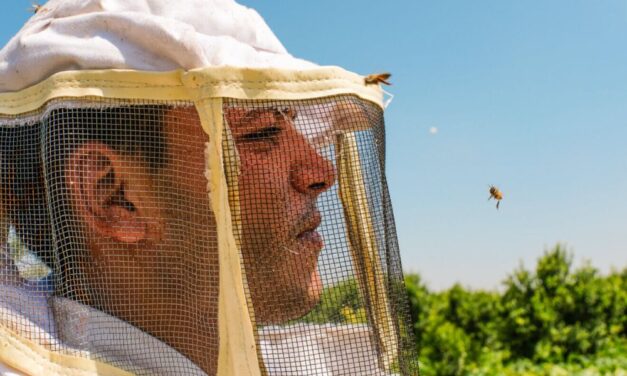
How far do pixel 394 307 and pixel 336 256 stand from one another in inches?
12.7

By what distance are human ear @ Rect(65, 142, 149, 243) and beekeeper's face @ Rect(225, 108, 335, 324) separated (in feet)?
1.01

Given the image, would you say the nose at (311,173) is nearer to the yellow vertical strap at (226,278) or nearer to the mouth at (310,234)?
the mouth at (310,234)

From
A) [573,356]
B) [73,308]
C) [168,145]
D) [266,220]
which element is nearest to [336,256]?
[266,220]

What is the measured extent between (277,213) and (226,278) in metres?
0.31

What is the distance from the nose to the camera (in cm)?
213

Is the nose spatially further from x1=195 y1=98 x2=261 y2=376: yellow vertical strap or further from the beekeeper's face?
x1=195 y1=98 x2=261 y2=376: yellow vertical strap

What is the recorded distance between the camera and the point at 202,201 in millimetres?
1949

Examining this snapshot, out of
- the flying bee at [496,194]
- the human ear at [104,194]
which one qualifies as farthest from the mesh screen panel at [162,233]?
the flying bee at [496,194]

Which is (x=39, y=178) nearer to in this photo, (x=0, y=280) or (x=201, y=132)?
(x=0, y=280)

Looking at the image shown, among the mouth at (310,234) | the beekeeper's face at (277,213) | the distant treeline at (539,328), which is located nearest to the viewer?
the beekeeper's face at (277,213)

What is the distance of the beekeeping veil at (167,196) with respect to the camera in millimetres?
1865

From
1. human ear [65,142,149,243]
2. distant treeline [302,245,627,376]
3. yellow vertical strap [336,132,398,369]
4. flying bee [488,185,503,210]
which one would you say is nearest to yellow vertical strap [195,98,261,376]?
human ear [65,142,149,243]

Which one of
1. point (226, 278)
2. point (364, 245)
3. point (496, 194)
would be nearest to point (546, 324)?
point (496, 194)

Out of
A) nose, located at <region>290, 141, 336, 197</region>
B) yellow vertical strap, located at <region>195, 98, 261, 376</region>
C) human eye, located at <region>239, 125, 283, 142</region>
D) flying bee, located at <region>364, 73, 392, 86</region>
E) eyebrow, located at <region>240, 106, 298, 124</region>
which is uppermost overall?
flying bee, located at <region>364, 73, 392, 86</region>
